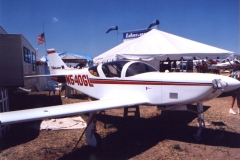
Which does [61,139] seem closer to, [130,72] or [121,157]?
[121,157]

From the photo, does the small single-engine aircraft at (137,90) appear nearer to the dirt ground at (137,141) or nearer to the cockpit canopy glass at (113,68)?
the cockpit canopy glass at (113,68)

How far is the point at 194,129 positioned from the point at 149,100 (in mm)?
2082

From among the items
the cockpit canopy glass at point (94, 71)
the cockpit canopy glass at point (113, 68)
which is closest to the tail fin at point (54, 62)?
the cockpit canopy glass at point (94, 71)

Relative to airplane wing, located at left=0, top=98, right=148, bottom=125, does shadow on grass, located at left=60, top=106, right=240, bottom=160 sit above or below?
below

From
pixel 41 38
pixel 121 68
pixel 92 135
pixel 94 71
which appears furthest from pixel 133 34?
pixel 92 135

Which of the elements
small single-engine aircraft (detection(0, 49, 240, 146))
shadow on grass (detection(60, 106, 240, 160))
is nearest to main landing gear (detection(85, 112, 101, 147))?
small single-engine aircraft (detection(0, 49, 240, 146))

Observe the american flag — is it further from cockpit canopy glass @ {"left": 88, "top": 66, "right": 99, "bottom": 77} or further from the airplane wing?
the airplane wing

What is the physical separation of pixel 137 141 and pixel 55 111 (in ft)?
7.78

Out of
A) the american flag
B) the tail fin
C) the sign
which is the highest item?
→ the sign

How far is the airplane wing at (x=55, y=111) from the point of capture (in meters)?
3.59

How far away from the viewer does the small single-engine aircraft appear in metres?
4.24

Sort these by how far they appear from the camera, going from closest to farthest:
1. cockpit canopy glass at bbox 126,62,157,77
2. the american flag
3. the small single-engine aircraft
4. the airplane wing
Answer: the airplane wing, the small single-engine aircraft, cockpit canopy glass at bbox 126,62,157,77, the american flag

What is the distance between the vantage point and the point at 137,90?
541 centimetres

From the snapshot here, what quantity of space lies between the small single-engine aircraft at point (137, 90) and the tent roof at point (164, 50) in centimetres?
620
